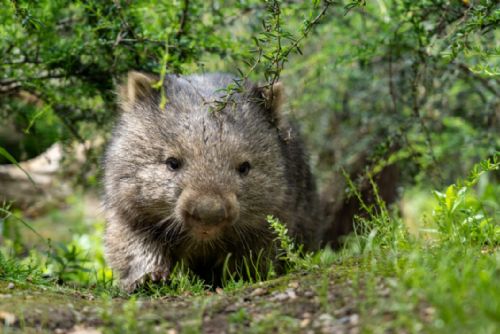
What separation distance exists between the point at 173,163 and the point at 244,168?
1.91 ft

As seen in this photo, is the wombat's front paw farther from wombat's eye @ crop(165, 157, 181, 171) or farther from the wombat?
wombat's eye @ crop(165, 157, 181, 171)

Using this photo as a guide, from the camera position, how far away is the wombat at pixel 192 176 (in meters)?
4.91

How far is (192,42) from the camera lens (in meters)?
5.49

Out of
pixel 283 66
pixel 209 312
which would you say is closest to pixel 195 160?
pixel 283 66

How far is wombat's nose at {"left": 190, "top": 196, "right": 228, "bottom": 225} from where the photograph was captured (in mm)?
4504

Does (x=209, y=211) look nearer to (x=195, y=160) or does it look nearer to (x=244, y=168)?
(x=195, y=160)

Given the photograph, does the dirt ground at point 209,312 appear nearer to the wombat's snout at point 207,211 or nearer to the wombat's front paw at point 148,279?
the wombat's snout at point 207,211

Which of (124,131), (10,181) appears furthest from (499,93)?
(10,181)

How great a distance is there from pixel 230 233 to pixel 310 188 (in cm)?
176

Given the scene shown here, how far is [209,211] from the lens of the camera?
14.8ft

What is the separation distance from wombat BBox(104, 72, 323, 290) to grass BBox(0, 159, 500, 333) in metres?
0.50

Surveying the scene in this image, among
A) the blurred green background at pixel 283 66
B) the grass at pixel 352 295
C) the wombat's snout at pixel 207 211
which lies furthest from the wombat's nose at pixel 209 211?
the blurred green background at pixel 283 66

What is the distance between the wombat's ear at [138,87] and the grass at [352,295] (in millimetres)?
1665

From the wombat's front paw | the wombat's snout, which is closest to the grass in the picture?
the wombat's front paw
